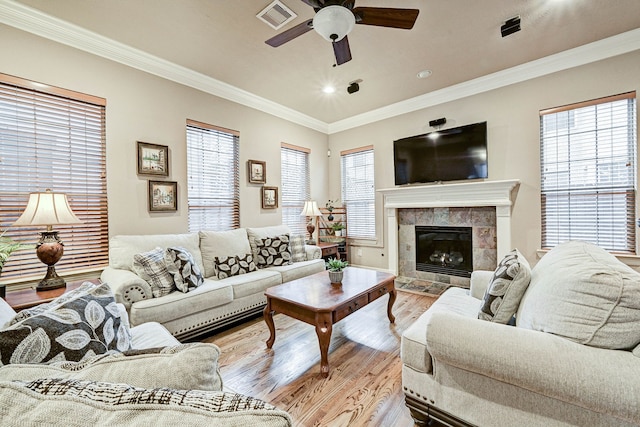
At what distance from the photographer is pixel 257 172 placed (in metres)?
4.32

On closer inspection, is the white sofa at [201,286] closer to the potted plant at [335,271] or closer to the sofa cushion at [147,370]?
the potted plant at [335,271]

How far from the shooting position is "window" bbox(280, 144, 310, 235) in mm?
4848

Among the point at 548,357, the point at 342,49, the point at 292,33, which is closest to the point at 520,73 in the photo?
the point at 342,49

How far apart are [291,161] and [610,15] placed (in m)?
4.11

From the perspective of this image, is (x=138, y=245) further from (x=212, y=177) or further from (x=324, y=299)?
(x=324, y=299)

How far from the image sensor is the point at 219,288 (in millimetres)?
2717

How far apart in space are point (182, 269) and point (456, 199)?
12.0 ft

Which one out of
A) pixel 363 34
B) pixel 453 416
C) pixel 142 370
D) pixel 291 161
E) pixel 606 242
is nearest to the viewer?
pixel 142 370

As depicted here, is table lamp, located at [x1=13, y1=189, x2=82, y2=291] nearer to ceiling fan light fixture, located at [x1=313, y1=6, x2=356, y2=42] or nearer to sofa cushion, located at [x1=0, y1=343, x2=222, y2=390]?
sofa cushion, located at [x1=0, y1=343, x2=222, y2=390]

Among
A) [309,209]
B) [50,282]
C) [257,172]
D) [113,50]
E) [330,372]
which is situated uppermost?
[113,50]

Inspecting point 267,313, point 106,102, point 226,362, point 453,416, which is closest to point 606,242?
point 453,416

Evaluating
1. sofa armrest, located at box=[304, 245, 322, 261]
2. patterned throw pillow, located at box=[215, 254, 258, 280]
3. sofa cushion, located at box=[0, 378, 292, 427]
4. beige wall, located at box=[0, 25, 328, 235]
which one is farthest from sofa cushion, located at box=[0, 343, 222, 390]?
sofa armrest, located at box=[304, 245, 322, 261]

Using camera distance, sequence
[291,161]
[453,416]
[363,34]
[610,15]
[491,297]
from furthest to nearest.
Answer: [291,161] → [363,34] → [610,15] → [491,297] → [453,416]

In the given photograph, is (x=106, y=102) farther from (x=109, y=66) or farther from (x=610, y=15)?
(x=610, y=15)
